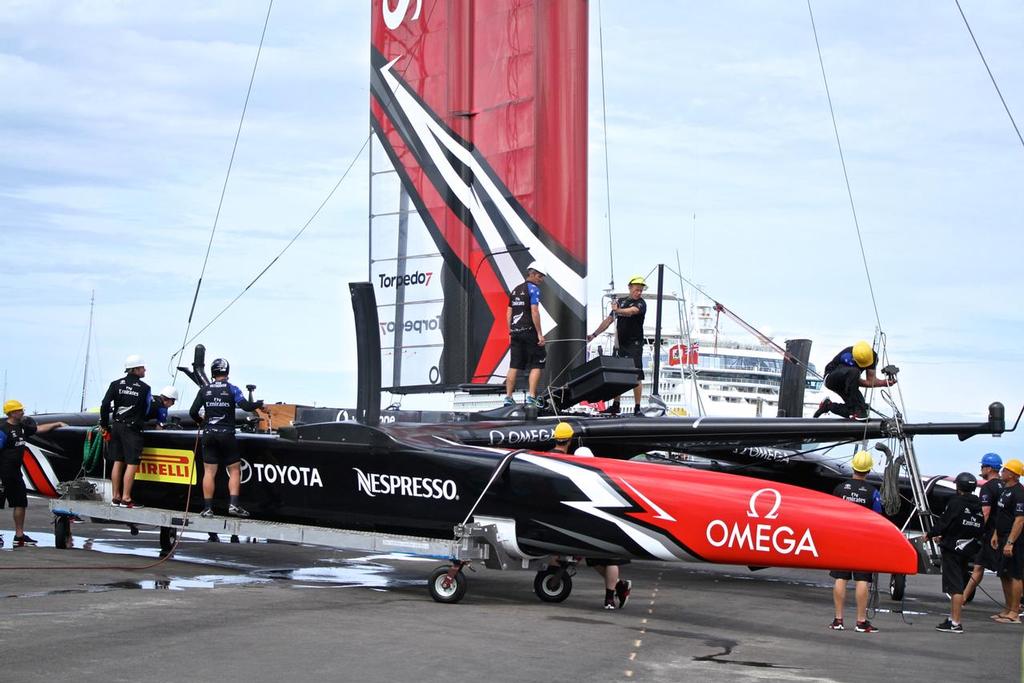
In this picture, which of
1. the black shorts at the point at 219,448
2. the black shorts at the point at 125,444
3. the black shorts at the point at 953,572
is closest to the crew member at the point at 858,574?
the black shorts at the point at 953,572

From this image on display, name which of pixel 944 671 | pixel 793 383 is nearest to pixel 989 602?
pixel 793 383

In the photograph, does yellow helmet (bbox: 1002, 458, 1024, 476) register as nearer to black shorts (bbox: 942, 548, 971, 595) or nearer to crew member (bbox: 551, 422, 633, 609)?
black shorts (bbox: 942, 548, 971, 595)

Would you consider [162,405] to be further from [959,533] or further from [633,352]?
[959,533]

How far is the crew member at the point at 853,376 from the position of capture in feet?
38.1

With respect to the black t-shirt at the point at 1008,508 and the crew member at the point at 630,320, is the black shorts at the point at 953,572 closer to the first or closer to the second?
the black t-shirt at the point at 1008,508

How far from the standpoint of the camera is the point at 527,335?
13820 mm

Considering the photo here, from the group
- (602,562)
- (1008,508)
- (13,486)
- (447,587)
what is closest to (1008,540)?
(1008,508)

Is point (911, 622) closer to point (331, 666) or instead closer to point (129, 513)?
point (331, 666)

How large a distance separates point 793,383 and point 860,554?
7159mm

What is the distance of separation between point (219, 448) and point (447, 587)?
115 inches

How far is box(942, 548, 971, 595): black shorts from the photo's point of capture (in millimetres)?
10422

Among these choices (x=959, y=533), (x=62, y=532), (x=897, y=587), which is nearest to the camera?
(x=959, y=533)

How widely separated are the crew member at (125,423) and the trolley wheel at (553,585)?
4277mm

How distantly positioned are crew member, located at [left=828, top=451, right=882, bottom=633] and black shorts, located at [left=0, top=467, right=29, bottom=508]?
7.94 metres
